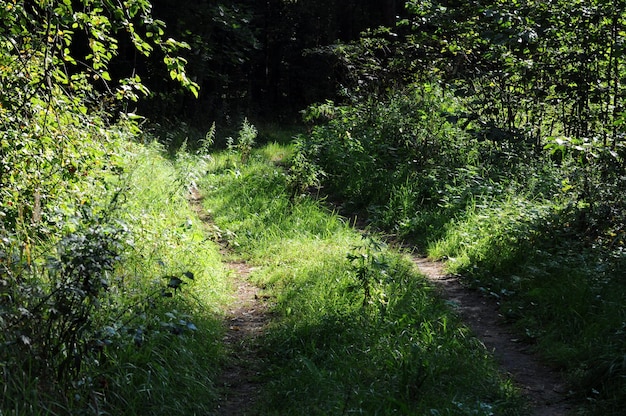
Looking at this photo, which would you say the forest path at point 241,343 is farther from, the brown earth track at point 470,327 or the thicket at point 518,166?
the thicket at point 518,166

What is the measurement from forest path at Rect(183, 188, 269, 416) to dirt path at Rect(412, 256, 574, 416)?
82.5 inches

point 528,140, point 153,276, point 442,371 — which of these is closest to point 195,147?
point 528,140

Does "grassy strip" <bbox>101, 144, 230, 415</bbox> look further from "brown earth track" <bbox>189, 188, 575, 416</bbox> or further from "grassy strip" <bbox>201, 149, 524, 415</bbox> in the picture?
"grassy strip" <bbox>201, 149, 524, 415</bbox>

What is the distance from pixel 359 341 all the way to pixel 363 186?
5.82 m

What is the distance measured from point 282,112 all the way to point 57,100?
22184mm

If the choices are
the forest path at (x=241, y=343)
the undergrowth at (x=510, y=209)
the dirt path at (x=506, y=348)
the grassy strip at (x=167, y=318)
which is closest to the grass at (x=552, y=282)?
the undergrowth at (x=510, y=209)

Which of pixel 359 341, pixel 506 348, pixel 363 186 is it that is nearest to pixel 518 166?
pixel 363 186

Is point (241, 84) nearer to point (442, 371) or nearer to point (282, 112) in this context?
point (282, 112)

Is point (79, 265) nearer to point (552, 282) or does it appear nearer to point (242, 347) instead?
point (242, 347)

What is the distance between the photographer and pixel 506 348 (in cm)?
544

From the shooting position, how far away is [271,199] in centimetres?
996

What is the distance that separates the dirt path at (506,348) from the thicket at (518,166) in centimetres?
16

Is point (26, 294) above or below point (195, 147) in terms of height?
above

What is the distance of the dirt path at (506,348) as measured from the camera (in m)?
4.52
